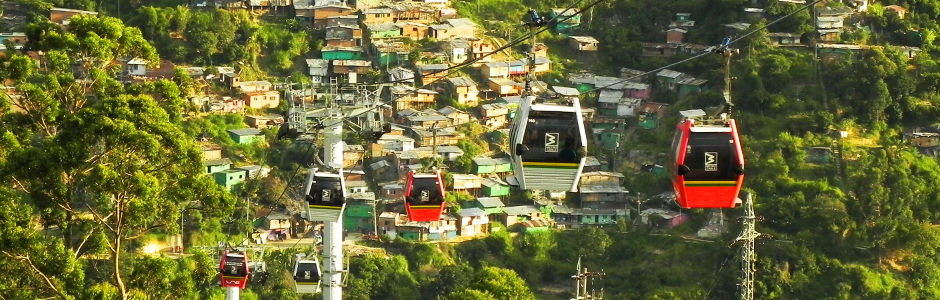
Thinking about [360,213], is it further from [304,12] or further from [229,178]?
[304,12]

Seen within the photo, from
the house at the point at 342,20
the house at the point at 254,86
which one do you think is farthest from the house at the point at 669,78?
the house at the point at 254,86

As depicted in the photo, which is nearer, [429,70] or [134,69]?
[134,69]

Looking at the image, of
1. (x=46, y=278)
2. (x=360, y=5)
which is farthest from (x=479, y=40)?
(x=46, y=278)

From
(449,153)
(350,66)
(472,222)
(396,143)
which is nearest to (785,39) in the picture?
(449,153)

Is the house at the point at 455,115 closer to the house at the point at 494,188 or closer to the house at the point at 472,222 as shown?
the house at the point at 494,188

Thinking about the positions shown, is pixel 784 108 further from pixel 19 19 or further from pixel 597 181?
pixel 19 19

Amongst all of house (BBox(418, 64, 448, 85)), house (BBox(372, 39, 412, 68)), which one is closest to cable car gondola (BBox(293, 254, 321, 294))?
house (BBox(418, 64, 448, 85))
